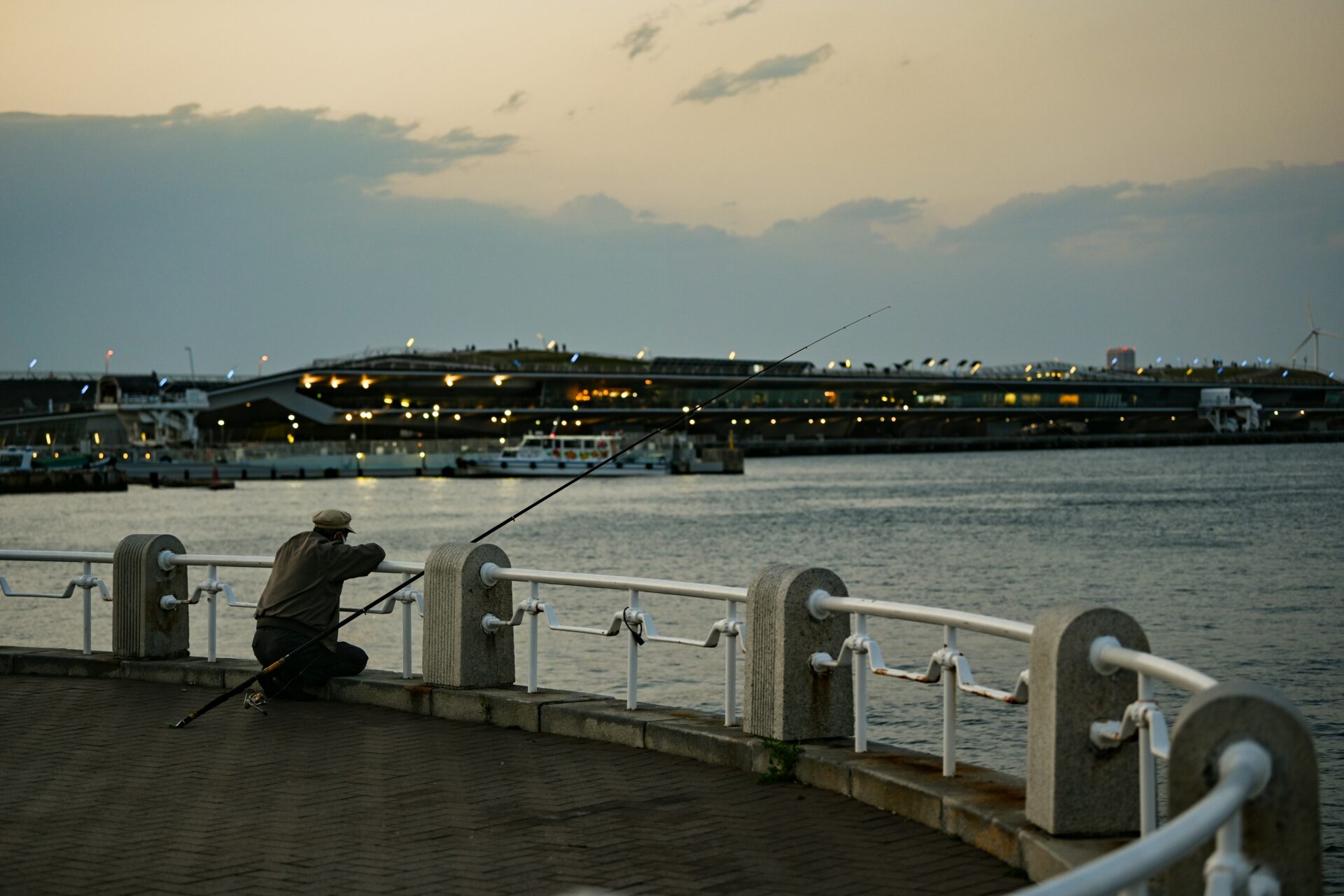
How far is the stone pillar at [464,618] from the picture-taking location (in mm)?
9203

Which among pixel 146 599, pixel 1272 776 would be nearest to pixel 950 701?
pixel 1272 776

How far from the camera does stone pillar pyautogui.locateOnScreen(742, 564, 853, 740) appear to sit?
292 inches

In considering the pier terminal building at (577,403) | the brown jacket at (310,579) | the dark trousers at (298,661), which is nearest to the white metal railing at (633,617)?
the brown jacket at (310,579)

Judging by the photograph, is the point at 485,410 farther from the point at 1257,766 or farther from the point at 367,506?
the point at 1257,766

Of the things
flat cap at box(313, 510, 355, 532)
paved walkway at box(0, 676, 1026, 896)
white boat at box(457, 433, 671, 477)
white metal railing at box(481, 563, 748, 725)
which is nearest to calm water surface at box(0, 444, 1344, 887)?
white boat at box(457, 433, 671, 477)

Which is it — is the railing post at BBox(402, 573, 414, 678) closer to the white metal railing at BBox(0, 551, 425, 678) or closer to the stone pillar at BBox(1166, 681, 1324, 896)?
the white metal railing at BBox(0, 551, 425, 678)

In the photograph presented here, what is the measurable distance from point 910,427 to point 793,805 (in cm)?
18301

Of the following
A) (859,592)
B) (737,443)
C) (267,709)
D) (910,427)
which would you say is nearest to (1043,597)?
(859,592)

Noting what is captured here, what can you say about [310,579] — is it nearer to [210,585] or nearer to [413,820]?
[210,585]

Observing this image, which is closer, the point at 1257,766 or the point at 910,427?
the point at 1257,766

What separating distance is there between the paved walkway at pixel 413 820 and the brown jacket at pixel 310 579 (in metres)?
0.79

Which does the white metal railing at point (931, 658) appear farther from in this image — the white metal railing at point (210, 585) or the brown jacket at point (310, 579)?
the brown jacket at point (310, 579)

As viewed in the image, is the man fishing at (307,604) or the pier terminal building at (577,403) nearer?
the man fishing at (307,604)

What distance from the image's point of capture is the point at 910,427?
18750cm
